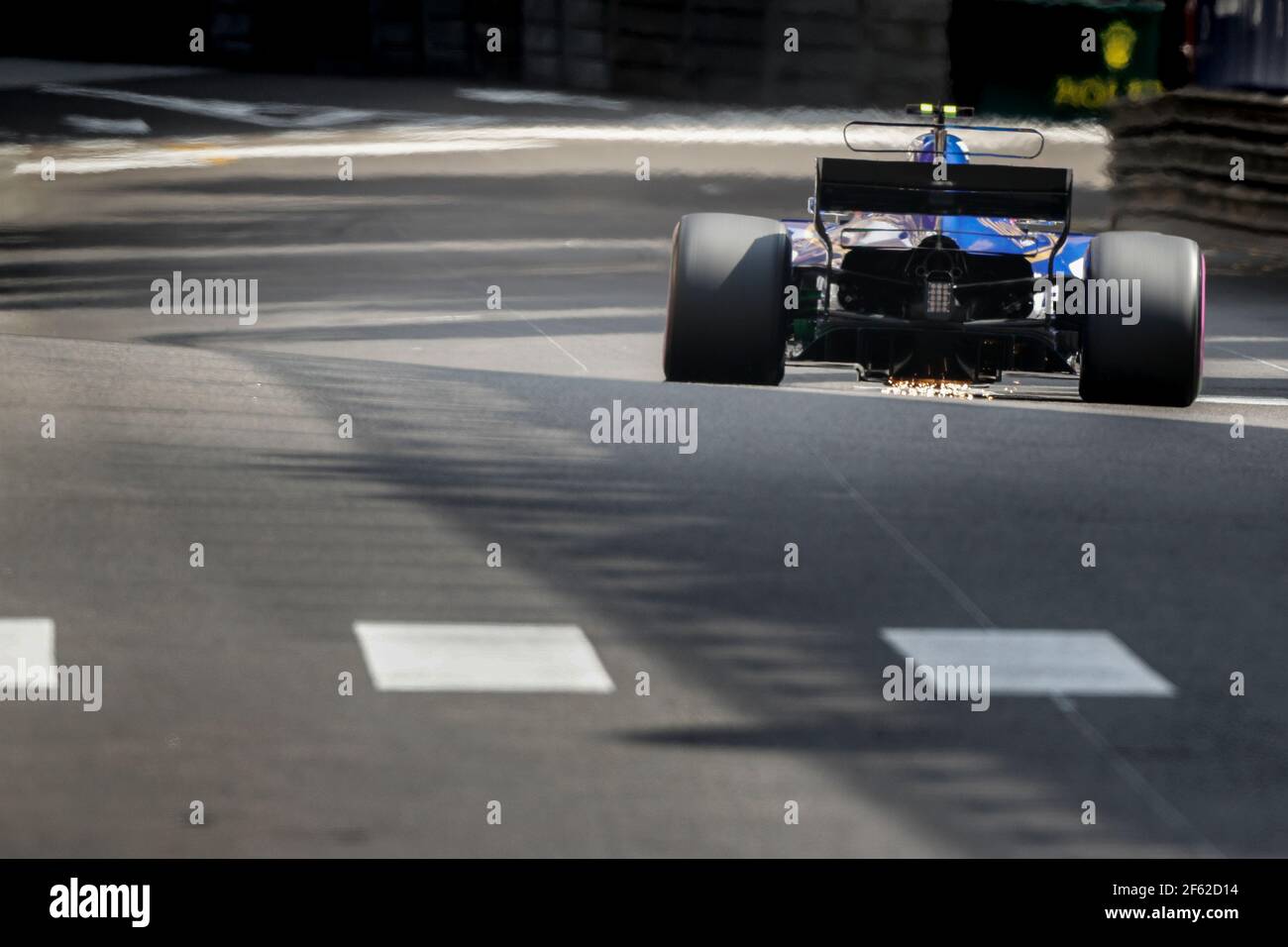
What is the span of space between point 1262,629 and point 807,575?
1.72m

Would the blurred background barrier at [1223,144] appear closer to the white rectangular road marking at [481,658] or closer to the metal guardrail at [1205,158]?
the metal guardrail at [1205,158]

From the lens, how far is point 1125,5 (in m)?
42.4

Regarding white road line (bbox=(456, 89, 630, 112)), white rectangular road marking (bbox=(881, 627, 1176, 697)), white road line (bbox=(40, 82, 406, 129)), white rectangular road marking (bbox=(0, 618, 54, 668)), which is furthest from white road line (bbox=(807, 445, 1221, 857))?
white road line (bbox=(456, 89, 630, 112))

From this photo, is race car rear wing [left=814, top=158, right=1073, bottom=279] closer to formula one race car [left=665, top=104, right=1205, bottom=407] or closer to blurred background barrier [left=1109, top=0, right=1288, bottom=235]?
formula one race car [left=665, top=104, right=1205, bottom=407]

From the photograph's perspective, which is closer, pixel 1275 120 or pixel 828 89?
pixel 1275 120

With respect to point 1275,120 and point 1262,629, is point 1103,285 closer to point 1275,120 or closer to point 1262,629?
point 1262,629

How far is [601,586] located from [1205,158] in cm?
2011

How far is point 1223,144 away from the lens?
28.0m

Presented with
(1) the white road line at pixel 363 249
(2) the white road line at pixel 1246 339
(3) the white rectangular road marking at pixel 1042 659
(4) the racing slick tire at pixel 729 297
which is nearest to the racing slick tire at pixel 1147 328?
(4) the racing slick tire at pixel 729 297

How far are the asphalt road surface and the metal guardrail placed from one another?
679 cm

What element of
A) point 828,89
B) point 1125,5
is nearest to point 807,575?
point 1125,5

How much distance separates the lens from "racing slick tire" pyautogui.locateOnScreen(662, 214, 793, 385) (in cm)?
1332

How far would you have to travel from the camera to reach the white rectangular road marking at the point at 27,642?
8461 mm
